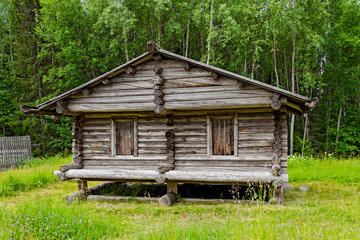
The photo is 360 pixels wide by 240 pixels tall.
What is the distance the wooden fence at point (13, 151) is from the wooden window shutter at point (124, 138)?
10.7m

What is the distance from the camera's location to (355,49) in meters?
21.1

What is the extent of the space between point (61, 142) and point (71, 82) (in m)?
4.90

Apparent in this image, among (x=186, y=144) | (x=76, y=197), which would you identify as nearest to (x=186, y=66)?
(x=186, y=144)

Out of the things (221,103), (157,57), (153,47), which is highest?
(153,47)

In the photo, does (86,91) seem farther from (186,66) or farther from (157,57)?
(186,66)

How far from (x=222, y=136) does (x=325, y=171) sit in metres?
6.48

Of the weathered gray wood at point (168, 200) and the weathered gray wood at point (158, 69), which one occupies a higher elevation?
the weathered gray wood at point (158, 69)

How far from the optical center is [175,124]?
987cm

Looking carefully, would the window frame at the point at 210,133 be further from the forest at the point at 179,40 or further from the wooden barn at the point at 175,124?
the forest at the point at 179,40

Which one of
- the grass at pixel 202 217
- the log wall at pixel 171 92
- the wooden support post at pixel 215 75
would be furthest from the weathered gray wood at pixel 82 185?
the wooden support post at pixel 215 75

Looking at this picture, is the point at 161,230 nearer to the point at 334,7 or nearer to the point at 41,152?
the point at 41,152

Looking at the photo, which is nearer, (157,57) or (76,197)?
(157,57)

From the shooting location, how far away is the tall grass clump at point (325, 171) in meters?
12.1

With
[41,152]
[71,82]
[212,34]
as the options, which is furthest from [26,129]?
[212,34]
